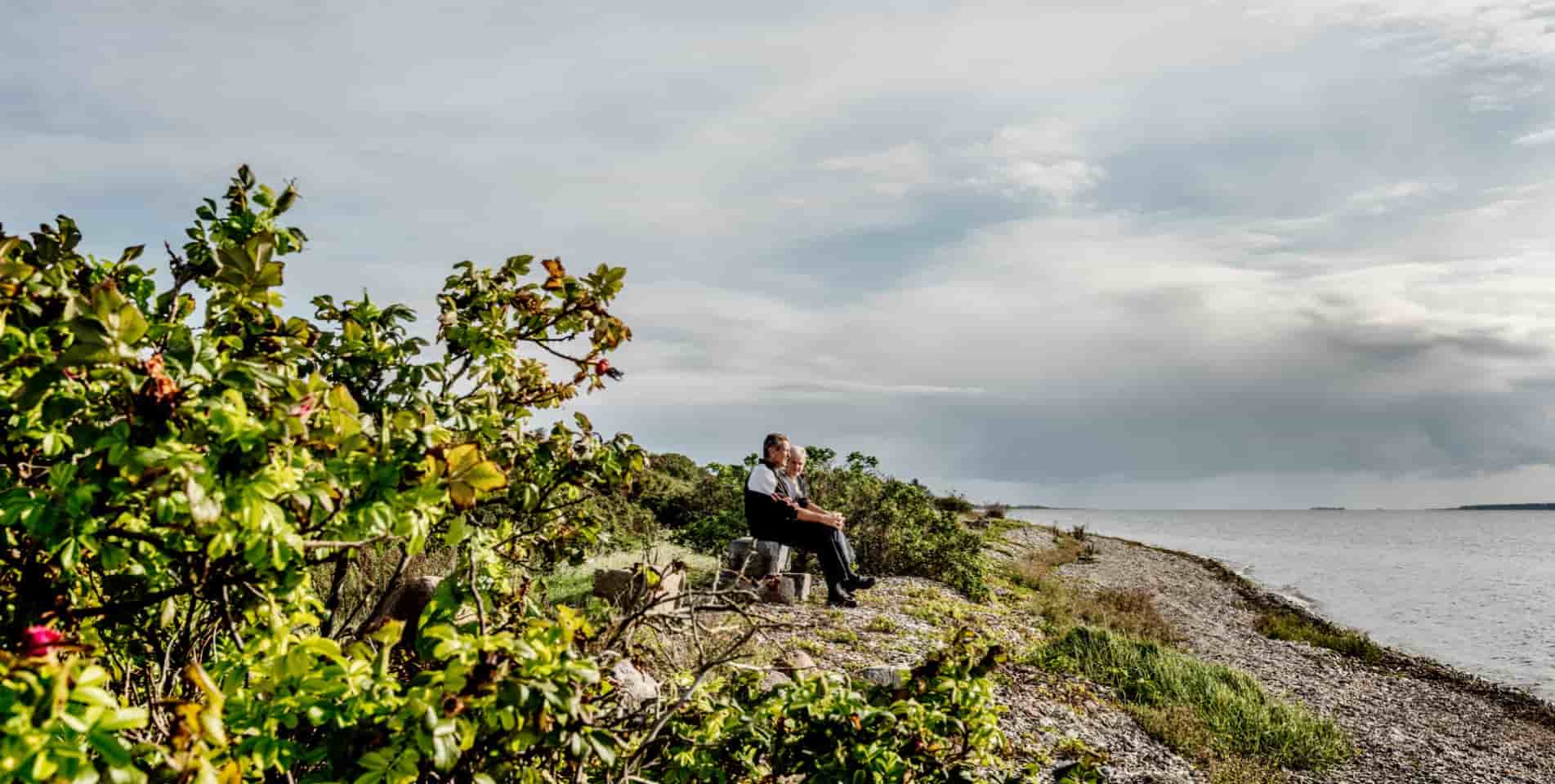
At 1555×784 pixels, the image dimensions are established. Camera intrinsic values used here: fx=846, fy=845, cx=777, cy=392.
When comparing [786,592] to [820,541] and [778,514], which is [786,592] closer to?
[820,541]

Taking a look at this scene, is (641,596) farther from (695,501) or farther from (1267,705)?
(695,501)

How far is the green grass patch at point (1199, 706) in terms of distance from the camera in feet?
24.9

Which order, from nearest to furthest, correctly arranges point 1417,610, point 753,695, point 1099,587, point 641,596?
point 641,596
point 753,695
point 1099,587
point 1417,610

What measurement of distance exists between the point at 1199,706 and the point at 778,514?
468cm

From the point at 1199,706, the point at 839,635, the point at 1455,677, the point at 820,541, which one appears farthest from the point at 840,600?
the point at 1455,677

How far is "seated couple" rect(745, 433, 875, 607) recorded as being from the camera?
889 centimetres

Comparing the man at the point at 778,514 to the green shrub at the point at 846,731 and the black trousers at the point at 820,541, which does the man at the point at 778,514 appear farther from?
the green shrub at the point at 846,731

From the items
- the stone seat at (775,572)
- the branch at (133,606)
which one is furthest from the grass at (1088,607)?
the branch at (133,606)

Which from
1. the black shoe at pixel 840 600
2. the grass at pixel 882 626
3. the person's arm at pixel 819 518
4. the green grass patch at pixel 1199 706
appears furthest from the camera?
the black shoe at pixel 840 600

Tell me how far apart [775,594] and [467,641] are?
8.36 meters

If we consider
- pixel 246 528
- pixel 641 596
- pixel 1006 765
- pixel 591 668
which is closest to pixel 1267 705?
pixel 1006 765

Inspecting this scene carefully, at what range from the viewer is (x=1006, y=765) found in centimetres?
573

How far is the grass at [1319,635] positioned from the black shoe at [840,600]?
10.1 m

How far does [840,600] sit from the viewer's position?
9.92 meters
